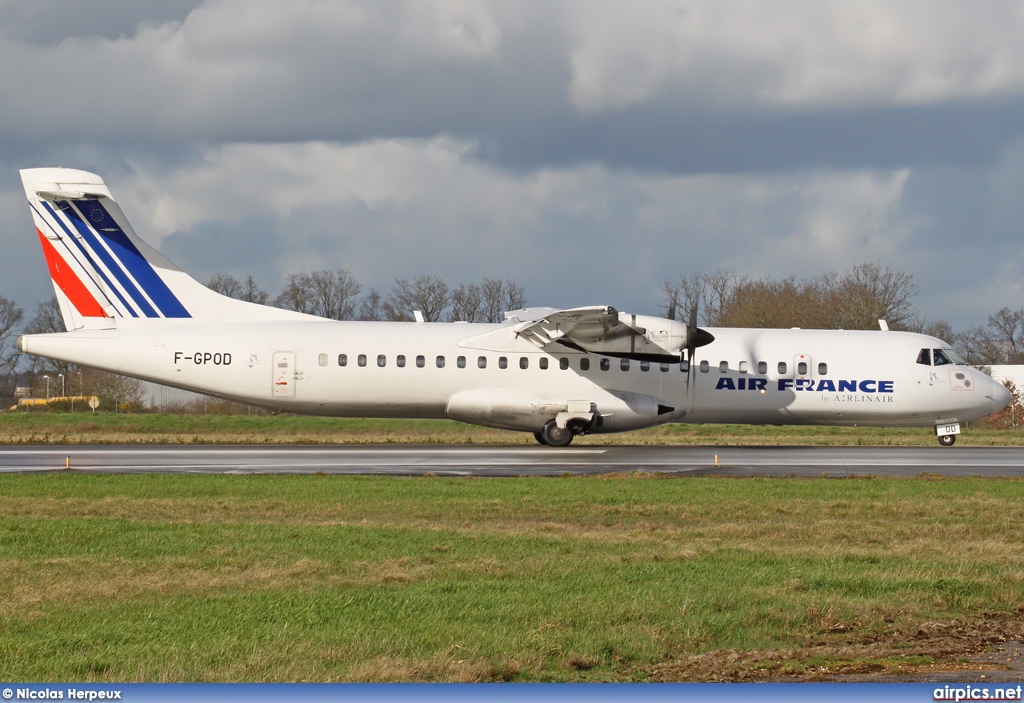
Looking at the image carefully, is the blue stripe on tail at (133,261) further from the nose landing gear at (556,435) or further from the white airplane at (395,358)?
the nose landing gear at (556,435)

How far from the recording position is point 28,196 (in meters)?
29.1

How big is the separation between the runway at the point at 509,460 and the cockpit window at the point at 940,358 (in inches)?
106

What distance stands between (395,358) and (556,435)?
5.29 meters

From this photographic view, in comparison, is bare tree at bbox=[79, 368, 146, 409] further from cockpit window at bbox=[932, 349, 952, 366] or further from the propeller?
cockpit window at bbox=[932, 349, 952, 366]

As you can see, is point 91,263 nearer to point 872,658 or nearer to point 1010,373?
point 872,658

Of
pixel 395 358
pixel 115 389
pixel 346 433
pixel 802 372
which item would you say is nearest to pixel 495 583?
pixel 395 358

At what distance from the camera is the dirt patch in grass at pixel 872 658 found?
697cm

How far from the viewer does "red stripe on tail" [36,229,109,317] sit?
95.8 ft

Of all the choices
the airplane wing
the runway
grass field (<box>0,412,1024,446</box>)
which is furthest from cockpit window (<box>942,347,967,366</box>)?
the airplane wing

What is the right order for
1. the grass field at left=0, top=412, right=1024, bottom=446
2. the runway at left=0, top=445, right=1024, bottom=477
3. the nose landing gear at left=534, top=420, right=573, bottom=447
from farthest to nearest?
the grass field at left=0, top=412, right=1024, bottom=446, the nose landing gear at left=534, top=420, right=573, bottom=447, the runway at left=0, top=445, right=1024, bottom=477

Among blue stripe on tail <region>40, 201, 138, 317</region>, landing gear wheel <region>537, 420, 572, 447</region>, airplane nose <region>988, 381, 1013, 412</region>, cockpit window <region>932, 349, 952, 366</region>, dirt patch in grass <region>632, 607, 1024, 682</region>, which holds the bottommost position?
dirt patch in grass <region>632, 607, 1024, 682</region>

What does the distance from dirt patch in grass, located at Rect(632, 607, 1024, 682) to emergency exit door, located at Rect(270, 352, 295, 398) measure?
74.3 feet

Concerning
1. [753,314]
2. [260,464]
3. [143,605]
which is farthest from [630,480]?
[753,314]

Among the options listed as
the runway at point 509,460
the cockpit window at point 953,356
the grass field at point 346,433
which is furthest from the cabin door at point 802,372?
the grass field at point 346,433
